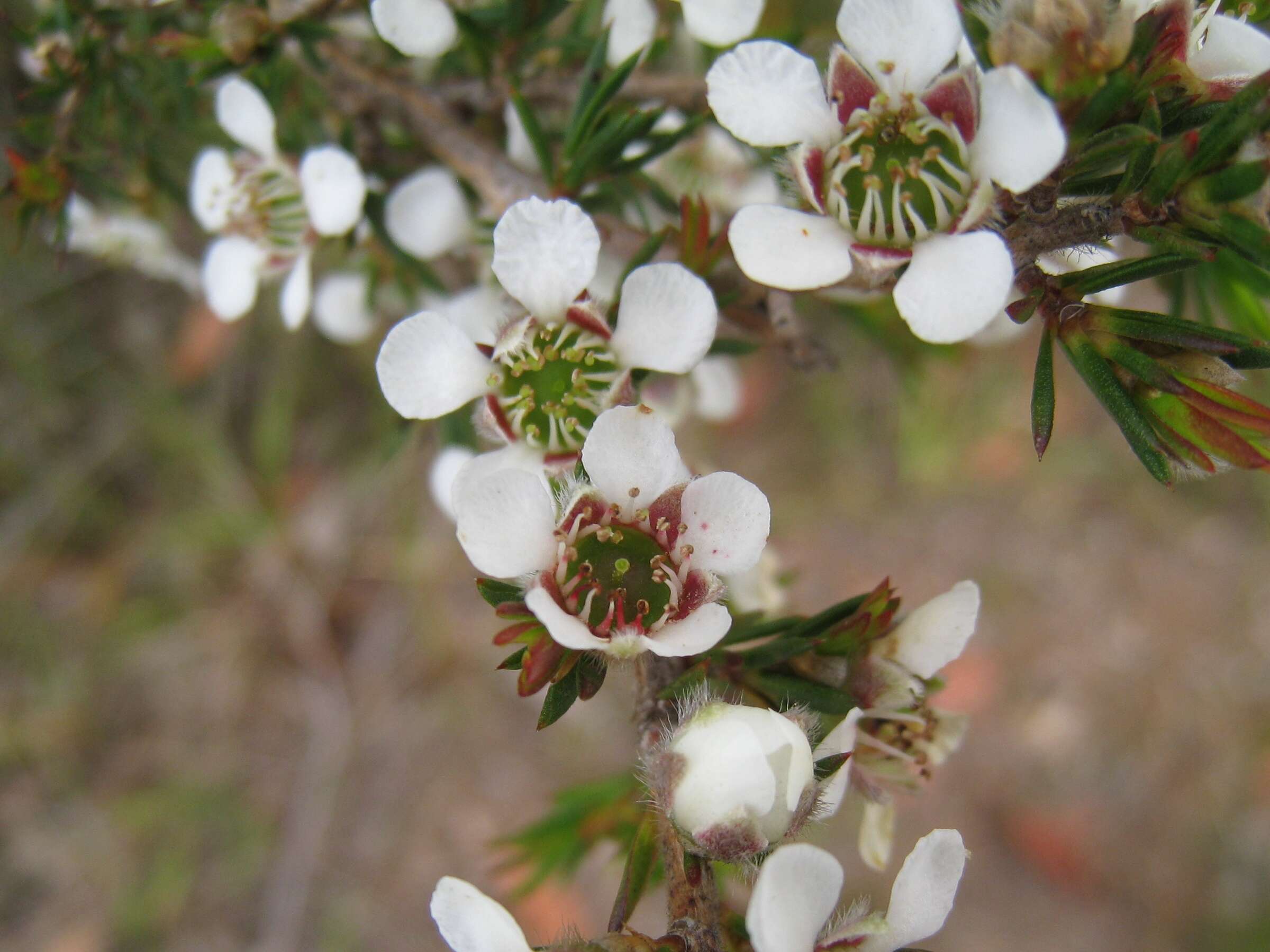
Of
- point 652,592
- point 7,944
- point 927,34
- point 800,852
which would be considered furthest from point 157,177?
point 7,944

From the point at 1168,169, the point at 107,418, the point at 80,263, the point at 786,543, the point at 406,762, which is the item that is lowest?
the point at 406,762

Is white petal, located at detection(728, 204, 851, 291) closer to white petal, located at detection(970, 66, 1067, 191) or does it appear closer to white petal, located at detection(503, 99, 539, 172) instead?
white petal, located at detection(970, 66, 1067, 191)

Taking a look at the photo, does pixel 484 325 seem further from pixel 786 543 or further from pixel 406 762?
pixel 406 762

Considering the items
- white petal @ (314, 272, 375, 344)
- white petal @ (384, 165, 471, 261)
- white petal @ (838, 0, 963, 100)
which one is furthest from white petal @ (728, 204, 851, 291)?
white petal @ (314, 272, 375, 344)

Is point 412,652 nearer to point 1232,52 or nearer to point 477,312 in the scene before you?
point 477,312

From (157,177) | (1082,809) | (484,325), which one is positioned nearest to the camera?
(484,325)

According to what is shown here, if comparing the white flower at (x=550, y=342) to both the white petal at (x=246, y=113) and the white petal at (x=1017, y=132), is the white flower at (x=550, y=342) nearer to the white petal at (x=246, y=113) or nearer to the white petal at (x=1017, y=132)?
the white petal at (x=1017, y=132)
